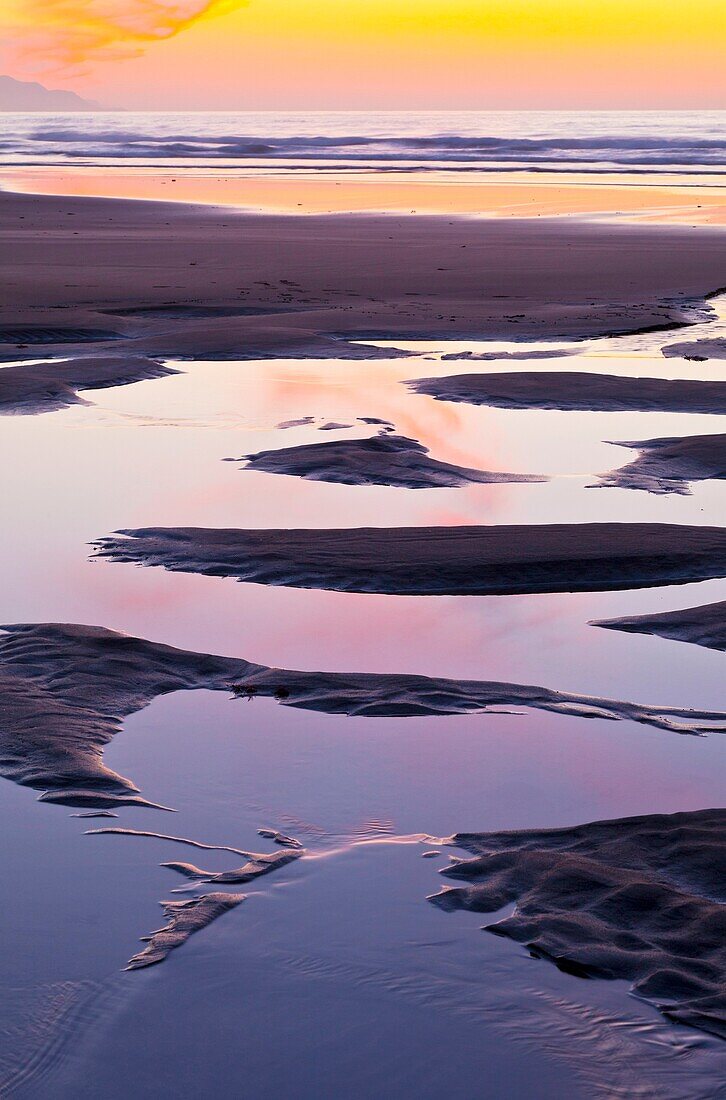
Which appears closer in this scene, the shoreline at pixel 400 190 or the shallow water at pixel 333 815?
the shallow water at pixel 333 815

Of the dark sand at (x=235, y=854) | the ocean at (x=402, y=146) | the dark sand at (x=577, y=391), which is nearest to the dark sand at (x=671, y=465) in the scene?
the dark sand at (x=577, y=391)

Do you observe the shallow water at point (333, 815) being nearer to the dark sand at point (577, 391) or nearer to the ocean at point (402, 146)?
the dark sand at point (577, 391)

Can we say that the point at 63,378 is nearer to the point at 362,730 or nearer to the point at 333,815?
the point at 362,730

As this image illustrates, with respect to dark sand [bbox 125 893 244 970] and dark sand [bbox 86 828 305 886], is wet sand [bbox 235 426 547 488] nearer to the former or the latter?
dark sand [bbox 86 828 305 886]

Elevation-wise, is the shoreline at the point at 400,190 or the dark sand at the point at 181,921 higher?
the shoreline at the point at 400,190

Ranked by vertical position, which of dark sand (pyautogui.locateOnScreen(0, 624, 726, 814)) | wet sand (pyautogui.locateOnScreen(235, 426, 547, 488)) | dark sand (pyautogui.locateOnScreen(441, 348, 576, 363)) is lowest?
dark sand (pyautogui.locateOnScreen(0, 624, 726, 814))

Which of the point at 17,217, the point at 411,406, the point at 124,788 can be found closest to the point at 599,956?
the point at 124,788

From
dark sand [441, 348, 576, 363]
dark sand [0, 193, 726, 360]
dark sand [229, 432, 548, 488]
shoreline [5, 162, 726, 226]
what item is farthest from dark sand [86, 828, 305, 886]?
shoreline [5, 162, 726, 226]

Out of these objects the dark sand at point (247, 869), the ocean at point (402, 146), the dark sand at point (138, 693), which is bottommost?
the dark sand at point (247, 869)
